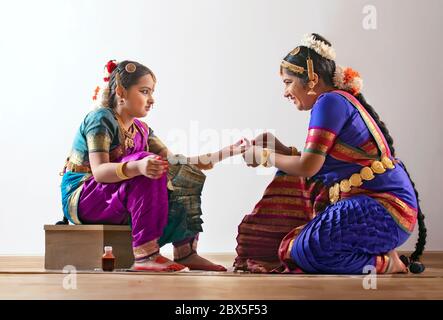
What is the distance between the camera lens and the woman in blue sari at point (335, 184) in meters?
2.61

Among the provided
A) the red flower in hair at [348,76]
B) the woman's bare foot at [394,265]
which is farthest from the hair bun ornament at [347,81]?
the woman's bare foot at [394,265]

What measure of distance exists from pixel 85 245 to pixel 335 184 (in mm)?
869

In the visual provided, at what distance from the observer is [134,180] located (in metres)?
2.73

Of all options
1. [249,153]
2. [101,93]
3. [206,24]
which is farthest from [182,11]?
[249,153]

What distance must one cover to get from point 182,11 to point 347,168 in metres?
1.94

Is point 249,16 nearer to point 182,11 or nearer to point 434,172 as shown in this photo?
point 182,11

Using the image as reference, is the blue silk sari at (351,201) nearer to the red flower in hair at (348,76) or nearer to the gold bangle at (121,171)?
the red flower in hair at (348,76)

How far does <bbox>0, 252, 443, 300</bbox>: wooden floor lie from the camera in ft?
6.81

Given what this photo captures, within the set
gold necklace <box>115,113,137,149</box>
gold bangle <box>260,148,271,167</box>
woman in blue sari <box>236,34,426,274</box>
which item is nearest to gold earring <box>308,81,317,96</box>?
woman in blue sari <box>236,34,426,274</box>

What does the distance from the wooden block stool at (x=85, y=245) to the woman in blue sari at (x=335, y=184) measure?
392mm

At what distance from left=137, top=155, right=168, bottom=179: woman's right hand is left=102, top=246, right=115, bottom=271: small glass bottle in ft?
0.96

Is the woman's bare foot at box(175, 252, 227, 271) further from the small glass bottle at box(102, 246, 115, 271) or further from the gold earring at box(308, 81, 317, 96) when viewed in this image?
the gold earring at box(308, 81, 317, 96)

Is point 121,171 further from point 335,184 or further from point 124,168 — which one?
point 335,184

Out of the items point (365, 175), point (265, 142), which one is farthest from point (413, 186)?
point (265, 142)
